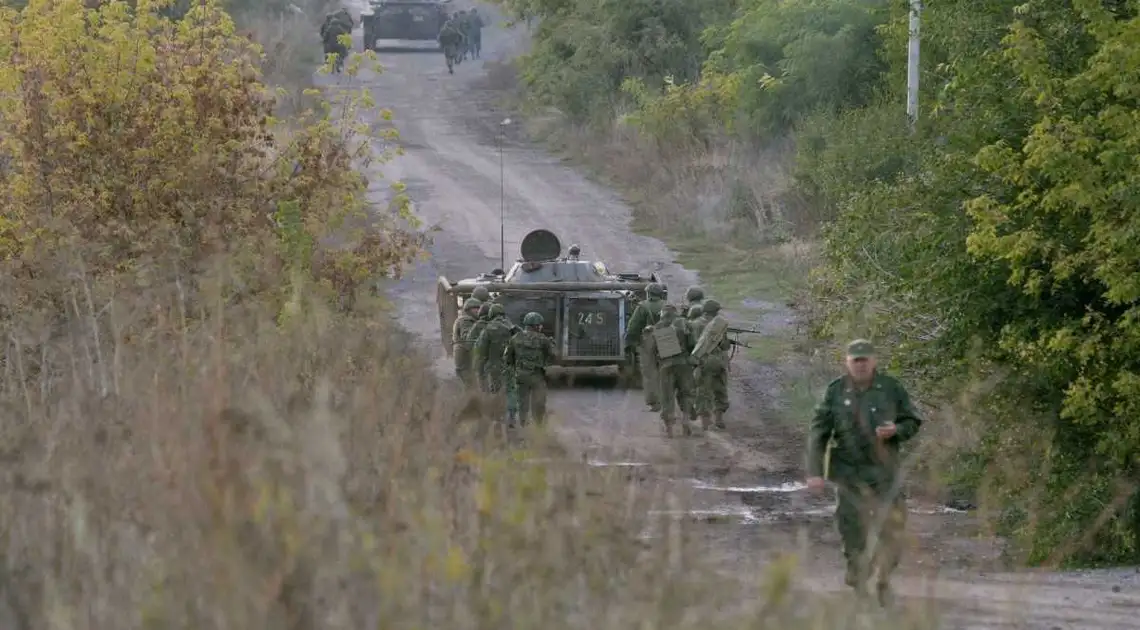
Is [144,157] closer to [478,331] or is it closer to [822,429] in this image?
[478,331]

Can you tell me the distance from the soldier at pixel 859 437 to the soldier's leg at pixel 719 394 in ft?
25.5

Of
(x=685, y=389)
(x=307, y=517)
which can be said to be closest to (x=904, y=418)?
(x=307, y=517)

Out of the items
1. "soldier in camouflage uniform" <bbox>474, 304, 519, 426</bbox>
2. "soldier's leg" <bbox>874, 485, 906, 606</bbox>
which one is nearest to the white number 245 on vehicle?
"soldier in camouflage uniform" <bbox>474, 304, 519, 426</bbox>

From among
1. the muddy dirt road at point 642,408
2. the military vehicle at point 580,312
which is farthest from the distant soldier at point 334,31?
the military vehicle at point 580,312

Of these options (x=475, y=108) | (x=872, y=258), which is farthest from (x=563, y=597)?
(x=475, y=108)

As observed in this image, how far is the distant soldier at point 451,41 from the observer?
162 feet

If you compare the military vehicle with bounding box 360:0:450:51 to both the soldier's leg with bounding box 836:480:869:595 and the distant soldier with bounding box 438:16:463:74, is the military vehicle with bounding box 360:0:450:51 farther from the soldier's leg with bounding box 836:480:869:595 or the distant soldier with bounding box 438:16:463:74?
the soldier's leg with bounding box 836:480:869:595

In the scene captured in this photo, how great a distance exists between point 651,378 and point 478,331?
5.83 ft

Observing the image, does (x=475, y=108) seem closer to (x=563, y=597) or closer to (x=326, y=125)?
(x=326, y=125)

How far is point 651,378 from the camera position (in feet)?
58.6

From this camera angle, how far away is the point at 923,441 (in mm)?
15414

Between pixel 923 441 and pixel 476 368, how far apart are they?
13.5ft

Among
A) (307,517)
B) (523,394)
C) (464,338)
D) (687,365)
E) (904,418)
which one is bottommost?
(523,394)

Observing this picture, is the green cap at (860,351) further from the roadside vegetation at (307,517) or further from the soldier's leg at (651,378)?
the soldier's leg at (651,378)
